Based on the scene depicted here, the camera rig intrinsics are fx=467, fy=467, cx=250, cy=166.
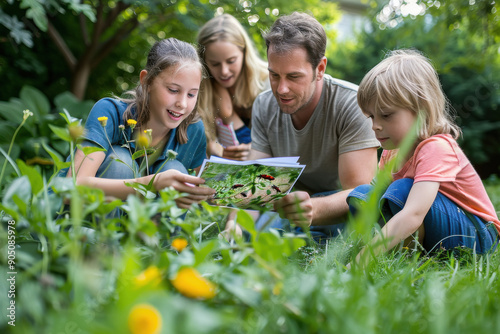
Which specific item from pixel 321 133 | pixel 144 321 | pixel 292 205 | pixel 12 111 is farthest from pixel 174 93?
pixel 12 111

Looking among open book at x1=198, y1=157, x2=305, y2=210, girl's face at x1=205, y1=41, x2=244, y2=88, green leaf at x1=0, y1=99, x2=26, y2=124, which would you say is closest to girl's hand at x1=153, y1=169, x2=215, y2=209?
open book at x1=198, y1=157, x2=305, y2=210

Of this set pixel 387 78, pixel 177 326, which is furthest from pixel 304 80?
pixel 177 326

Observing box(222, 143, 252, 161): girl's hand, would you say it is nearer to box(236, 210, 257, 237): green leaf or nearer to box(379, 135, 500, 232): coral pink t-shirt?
box(379, 135, 500, 232): coral pink t-shirt

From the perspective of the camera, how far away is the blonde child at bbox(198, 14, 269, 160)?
291 cm

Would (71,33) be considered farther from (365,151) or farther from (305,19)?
(365,151)

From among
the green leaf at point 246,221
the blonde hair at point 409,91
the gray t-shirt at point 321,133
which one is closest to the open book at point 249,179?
the blonde hair at point 409,91

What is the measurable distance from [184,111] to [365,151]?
906mm

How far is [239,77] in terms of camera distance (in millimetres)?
3039

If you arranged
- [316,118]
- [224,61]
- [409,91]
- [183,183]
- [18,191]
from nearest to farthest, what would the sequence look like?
[18,191] < [183,183] < [409,91] < [316,118] < [224,61]

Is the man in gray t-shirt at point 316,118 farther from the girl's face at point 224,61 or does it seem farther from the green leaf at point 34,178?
the green leaf at point 34,178

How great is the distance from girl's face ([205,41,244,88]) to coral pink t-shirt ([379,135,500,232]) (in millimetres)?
1376

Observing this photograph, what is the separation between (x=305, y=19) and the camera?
7.80ft

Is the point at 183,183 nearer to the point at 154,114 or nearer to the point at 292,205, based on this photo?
the point at 292,205

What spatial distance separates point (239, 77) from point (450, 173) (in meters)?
1.64
